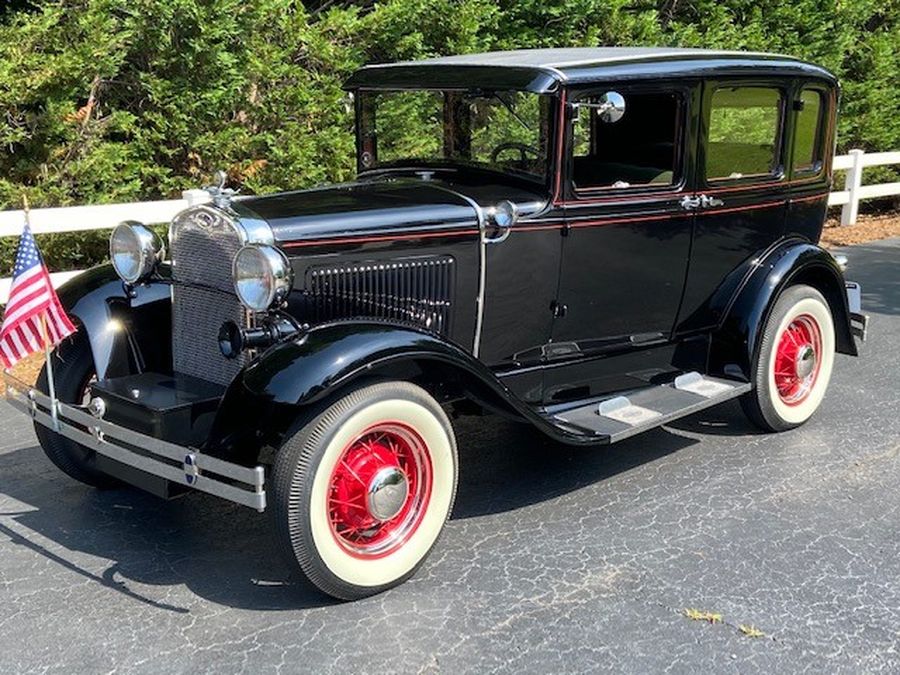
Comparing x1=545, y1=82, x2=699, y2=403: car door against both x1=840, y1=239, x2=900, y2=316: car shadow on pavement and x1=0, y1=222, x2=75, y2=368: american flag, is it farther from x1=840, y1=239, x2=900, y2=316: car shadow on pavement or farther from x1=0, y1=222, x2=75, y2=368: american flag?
x1=840, y1=239, x2=900, y2=316: car shadow on pavement

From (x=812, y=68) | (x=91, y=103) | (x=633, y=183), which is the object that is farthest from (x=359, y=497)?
(x=91, y=103)

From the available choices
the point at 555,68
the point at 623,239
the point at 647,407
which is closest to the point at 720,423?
the point at 647,407

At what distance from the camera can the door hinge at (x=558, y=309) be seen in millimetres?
4270

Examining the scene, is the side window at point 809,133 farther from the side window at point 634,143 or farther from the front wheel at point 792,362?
the side window at point 634,143

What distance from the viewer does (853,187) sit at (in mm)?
11539

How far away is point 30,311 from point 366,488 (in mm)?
1431

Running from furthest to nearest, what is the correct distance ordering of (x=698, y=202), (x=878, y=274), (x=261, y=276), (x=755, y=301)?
(x=878, y=274)
(x=755, y=301)
(x=698, y=202)
(x=261, y=276)

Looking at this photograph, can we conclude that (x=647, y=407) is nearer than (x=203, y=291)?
No

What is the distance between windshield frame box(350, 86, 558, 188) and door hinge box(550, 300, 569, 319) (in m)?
0.52

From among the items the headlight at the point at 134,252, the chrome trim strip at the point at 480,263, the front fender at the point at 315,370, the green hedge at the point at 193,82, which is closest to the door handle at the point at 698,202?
the chrome trim strip at the point at 480,263

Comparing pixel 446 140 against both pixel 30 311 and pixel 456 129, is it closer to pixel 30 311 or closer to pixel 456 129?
pixel 456 129

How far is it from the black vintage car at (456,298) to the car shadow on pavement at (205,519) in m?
0.23

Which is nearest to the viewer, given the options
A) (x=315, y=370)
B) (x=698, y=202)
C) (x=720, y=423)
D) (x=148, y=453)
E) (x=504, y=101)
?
(x=315, y=370)

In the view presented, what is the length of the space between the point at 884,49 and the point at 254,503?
11.3 metres
